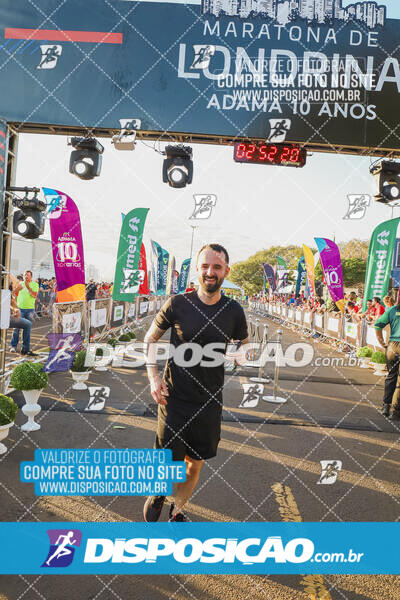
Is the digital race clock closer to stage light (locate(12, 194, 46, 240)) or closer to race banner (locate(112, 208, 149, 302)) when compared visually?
stage light (locate(12, 194, 46, 240))

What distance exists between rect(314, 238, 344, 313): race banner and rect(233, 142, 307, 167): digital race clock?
22.3 ft

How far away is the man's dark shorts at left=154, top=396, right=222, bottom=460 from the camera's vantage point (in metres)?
3.03

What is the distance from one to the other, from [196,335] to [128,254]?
7876mm

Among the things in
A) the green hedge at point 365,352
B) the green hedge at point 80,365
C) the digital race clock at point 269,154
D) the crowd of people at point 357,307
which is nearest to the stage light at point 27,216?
the green hedge at point 80,365

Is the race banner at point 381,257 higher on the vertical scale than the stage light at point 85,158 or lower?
lower

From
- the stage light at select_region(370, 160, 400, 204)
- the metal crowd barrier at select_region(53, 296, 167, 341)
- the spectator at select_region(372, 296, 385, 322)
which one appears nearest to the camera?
the stage light at select_region(370, 160, 400, 204)

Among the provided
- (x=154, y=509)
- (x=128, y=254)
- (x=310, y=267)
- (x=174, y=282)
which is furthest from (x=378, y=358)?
(x=174, y=282)

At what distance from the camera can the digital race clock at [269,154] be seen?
237 inches

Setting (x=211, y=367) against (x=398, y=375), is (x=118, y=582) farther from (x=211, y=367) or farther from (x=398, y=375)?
(x=398, y=375)

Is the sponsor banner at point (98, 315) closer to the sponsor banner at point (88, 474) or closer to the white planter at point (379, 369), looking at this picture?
the sponsor banner at point (88, 474)

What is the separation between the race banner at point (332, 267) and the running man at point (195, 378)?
33.1 feet

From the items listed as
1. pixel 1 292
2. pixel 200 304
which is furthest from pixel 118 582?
pixel 1 292

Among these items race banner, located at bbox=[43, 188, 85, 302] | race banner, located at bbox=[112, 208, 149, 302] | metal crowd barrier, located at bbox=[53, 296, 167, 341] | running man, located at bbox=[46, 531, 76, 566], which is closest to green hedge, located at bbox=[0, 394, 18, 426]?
running man, located at bbox=[46, 531, 76, 566]

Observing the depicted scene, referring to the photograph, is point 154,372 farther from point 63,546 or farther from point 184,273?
point 184,273
